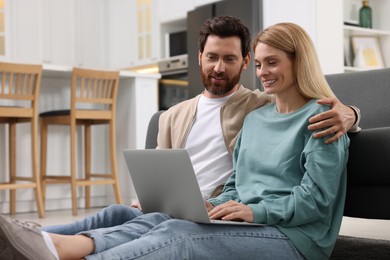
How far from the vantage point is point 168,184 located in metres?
1.59

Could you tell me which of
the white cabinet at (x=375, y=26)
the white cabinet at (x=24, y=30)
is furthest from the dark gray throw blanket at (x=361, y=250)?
the white cabinet at (x=24, y=30)

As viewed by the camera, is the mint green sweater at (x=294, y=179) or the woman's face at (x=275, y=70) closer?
the mint green sweater at (x=294, y=179)

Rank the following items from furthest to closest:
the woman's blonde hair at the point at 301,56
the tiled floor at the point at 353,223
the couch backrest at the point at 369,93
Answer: the tiled floor at the point at 353,223
the couch backrest at the point at 369,93
the woman's blonde hair at the point at 301,56

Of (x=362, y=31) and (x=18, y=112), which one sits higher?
Result: (x=362, y=31)

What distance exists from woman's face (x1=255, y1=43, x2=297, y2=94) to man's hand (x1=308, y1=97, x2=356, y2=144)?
12 cm

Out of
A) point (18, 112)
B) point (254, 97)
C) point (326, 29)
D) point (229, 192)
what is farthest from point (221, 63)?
point (326, 29)

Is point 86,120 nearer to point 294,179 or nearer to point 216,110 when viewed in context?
point 216,110

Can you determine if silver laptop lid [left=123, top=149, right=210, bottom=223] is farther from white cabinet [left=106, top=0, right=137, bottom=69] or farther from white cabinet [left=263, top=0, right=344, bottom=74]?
white cabinet [left=106, top=0, right=137, bottom=69]

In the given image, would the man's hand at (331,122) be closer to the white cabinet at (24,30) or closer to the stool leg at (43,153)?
the stool leg at (43,153)

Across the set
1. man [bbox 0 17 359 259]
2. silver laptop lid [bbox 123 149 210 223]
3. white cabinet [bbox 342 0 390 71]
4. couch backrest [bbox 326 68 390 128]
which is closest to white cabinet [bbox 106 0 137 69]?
white cabinet [bbox 342 0 390 71]

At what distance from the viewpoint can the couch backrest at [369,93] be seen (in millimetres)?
2404

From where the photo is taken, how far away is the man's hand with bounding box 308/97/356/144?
154cm

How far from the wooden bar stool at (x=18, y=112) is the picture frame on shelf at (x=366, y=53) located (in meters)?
2.46

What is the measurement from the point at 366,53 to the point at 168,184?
12.0 ft
